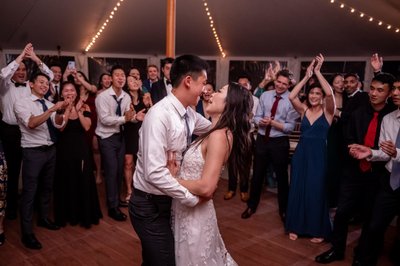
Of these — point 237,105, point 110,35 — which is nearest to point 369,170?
point 237,105

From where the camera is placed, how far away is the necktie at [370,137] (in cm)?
257

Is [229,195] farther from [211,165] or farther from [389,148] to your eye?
[211,165]

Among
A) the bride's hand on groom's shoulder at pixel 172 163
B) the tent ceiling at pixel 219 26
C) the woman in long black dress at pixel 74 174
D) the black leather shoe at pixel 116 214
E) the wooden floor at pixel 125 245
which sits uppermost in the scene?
the tent ceiling at pixel 219 26

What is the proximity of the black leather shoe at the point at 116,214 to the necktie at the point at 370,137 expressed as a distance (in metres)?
2.38

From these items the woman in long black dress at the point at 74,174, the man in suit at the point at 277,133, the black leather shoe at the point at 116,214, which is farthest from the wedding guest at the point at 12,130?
the man in suit at the point at 277,133

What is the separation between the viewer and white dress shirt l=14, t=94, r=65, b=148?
2837mm

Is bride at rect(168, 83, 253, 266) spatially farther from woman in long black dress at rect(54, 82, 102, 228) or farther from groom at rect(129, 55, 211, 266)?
woman in long black dress at rect(54, 82, 102, 228)

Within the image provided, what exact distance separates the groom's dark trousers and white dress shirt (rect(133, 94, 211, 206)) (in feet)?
0.19

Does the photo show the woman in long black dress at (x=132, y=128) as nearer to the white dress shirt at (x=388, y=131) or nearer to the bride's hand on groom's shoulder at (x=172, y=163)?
the bride's hand on groom's shoulder at (x=172, y=163)

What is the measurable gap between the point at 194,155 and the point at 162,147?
0.65ft

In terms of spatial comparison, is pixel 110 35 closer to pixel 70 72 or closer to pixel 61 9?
pixel 61 9

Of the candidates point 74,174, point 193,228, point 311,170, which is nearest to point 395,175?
point 311,170

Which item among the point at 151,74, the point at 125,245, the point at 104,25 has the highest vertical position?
the point at 104,25

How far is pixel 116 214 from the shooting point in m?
3.53
